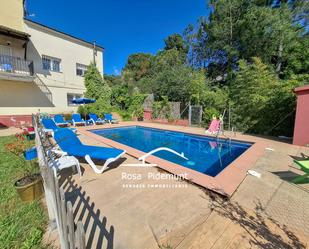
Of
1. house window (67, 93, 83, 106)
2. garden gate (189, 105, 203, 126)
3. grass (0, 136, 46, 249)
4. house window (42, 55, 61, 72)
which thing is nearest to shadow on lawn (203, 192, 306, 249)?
grass (0, 136, 46, 249)

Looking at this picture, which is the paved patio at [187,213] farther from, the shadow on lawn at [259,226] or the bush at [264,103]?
the bush at [264,103]

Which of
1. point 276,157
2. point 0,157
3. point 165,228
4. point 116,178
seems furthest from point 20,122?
point 276,157

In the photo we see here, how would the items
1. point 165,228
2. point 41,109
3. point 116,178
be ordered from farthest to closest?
point 41,109 → point 116,178 → point 165,228

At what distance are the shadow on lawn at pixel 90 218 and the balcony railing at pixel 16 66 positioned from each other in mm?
12833

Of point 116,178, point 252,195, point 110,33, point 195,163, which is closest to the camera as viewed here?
point 252,195

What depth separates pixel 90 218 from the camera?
253 cm

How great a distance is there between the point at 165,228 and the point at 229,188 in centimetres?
175

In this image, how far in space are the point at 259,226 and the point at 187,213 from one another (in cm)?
104

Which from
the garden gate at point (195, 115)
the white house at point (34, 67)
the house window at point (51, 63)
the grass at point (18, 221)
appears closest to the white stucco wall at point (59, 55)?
the white house at point (34, 67)

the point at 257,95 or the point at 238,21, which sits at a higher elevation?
the point at 238,21

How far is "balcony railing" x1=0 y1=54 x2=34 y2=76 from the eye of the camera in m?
11.6

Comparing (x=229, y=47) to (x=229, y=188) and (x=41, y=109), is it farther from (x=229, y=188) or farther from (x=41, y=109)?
(x=41, y=109)

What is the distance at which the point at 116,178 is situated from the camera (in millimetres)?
3941

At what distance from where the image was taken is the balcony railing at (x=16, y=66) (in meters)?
11.6
